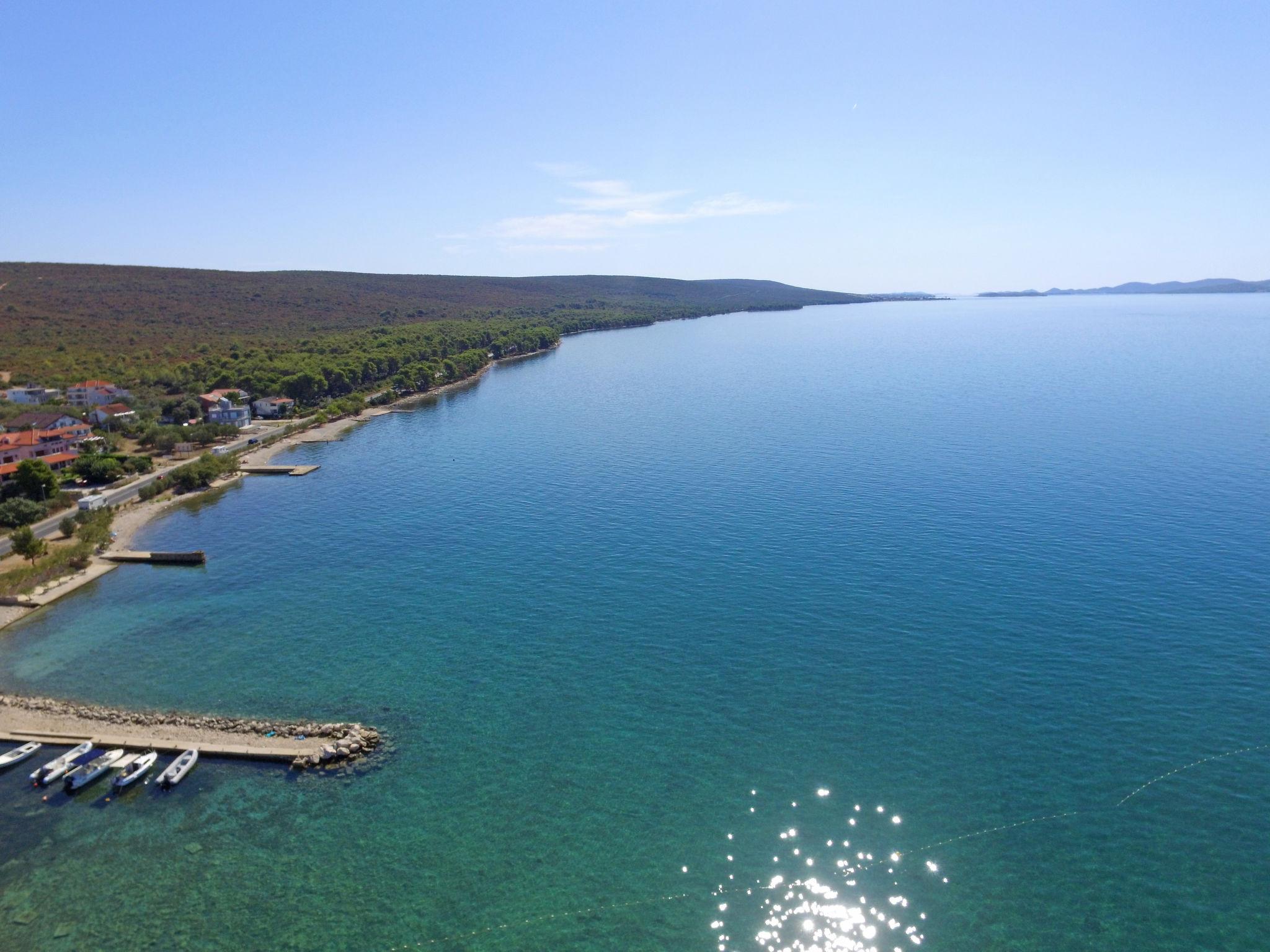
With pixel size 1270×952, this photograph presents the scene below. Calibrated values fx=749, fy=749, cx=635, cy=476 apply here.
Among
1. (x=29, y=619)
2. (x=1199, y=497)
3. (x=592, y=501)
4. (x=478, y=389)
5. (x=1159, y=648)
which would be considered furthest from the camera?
(x=478, y=389)

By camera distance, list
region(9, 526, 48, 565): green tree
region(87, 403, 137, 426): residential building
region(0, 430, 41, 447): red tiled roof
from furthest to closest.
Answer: region(87, 403, 137, 426): residential building < region(0, 430, 41, 447): red tiled roof < region(9, 526, 48, 565): green tree

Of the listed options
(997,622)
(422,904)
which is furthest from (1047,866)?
(422,904)

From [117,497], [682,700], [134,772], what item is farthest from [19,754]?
[117,497]

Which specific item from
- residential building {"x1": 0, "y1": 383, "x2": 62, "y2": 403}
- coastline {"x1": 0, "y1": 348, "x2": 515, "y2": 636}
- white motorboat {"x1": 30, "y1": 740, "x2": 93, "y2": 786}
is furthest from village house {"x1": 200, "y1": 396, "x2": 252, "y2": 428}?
white motorboat {"x1": 30, "y1": 740, "x2": 93, "y2": 786}

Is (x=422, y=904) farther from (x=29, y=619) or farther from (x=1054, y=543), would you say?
(x=1054, y=543)

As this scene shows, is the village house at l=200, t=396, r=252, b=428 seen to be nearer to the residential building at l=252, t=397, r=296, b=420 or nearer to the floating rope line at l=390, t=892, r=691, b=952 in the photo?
the residential building at l=252, t=397, r=296, b=420

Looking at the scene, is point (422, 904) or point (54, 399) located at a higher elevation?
point (54, 399)

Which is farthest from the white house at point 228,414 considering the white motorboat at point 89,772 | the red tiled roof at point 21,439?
the white motorboat at point 89,772

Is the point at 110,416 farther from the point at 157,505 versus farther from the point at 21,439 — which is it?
the point at 157,505
